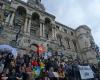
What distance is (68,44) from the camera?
122 feet

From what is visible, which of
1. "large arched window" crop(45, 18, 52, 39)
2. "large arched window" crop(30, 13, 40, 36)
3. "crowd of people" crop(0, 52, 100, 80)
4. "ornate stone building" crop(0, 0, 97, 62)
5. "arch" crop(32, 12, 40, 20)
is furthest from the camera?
"large arched window" crop(45, 18, 52, 39)

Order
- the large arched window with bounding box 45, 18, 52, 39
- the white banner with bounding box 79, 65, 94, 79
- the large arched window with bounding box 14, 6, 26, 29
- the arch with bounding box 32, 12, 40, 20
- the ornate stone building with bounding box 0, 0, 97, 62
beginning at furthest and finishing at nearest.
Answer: the large arched window with bounding box 45, 18, 52, 39 → the arch with bounding box 32, 12, 40, 20 → the large arched window with bounding box 14, 6, 26, 29 → the ornate stone building with bounding box 0, 0, 97, 62 → the white banner with bounding box 79, 65, 94, 79

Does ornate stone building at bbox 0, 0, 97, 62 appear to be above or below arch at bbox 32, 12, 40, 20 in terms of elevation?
below

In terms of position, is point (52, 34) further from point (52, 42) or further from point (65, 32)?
point (65, 32)

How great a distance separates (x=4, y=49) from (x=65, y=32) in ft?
95.2

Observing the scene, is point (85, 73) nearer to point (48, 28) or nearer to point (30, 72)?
point (30, 72)

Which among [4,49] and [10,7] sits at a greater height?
[10,7]

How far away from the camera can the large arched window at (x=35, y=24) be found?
95.4 feet

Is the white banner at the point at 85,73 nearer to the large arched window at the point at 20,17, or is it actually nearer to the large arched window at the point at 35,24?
the large arched window at the point at 35,24

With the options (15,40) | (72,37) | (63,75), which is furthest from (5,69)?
(72,37)

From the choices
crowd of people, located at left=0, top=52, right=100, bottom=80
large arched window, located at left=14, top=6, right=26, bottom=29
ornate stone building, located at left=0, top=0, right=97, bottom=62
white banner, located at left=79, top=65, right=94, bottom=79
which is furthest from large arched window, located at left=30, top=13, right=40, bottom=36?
white banner, located at left=79, top=65, right=94, bottom=79

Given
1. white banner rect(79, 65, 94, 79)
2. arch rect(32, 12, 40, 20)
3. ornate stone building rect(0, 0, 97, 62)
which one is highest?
arch rect(32, 12, 40, 20)

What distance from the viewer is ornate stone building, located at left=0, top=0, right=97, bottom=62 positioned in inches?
897

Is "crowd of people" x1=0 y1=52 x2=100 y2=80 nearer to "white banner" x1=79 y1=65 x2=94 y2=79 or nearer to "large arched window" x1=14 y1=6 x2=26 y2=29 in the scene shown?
"white banner" x1=79 y1=65 x2=94 y2=79
